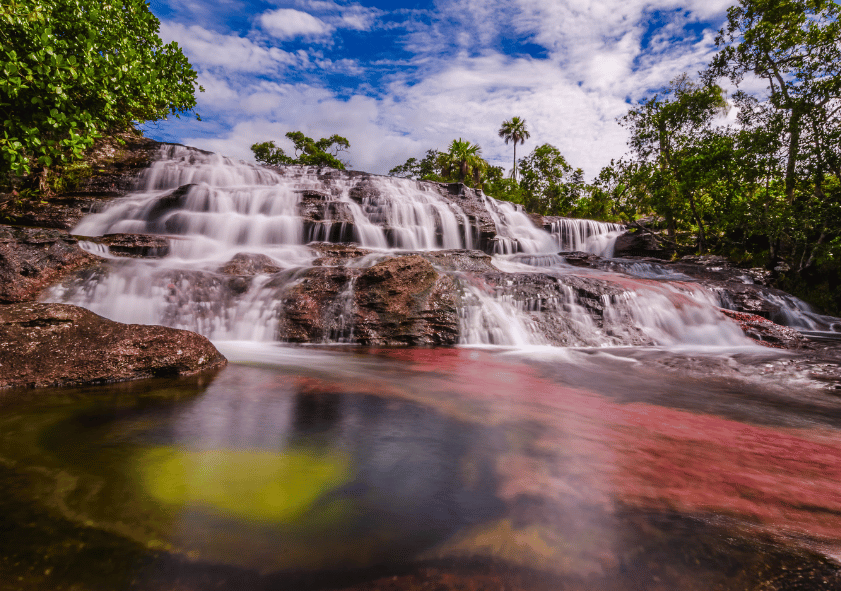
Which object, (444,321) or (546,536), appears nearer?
(546,536)

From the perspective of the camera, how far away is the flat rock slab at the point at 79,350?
3.21 meters

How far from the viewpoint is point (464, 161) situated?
36.0 meters

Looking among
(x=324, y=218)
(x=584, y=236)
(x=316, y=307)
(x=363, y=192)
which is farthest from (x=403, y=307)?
(x=584, y=236)

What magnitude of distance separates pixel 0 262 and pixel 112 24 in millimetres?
8343

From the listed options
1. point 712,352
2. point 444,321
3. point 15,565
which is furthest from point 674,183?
point 15,565

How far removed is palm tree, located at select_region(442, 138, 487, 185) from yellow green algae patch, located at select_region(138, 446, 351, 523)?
3682 cm

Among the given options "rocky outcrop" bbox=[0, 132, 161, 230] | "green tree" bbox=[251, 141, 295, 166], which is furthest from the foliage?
"rocky outcrop" bbox=[0, 132, 161, 230]

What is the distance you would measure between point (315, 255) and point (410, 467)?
31.5ft

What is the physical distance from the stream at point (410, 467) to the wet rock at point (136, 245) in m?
2.63

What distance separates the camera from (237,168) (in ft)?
53.0

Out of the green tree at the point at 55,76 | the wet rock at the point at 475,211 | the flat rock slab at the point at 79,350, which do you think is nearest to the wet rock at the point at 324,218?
the green tree at the point at 55,76

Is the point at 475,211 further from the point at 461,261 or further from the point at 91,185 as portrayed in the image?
the point at 91,185

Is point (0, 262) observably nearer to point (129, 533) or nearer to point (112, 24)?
point (129, 533)

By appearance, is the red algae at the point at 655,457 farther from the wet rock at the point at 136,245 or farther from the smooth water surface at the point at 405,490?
the wet rock at the point at 136,245
